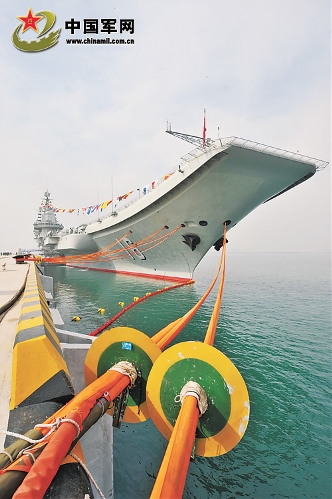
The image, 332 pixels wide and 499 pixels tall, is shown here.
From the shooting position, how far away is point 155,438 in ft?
15.5

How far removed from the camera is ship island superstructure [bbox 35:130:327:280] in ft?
47.1

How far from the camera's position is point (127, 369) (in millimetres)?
2914

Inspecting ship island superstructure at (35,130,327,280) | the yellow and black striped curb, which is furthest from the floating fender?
the yellow and black striped curb

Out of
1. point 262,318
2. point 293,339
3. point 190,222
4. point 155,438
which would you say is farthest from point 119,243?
point 155,438

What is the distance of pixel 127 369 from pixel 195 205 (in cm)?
1577

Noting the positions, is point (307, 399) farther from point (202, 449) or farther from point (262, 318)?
point (262, 318)

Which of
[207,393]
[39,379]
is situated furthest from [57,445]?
[207,393]

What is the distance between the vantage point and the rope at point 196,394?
7.63 ft

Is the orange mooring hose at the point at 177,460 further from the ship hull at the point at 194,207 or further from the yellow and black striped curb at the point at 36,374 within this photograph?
the ship hull at the point at 194,207

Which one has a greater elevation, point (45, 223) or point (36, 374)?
point (45, 223)

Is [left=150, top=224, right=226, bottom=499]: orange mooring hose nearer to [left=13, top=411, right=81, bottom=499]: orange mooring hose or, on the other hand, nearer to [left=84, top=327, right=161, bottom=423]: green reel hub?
[left=13, top=411, right=81, bottom=499]: orange mooring hose

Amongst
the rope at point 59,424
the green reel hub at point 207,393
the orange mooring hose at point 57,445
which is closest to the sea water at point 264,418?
the green reel hub at point 207,393

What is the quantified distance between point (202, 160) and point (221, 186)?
88.8 inches

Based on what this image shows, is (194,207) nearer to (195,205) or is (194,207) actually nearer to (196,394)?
(195,205)
